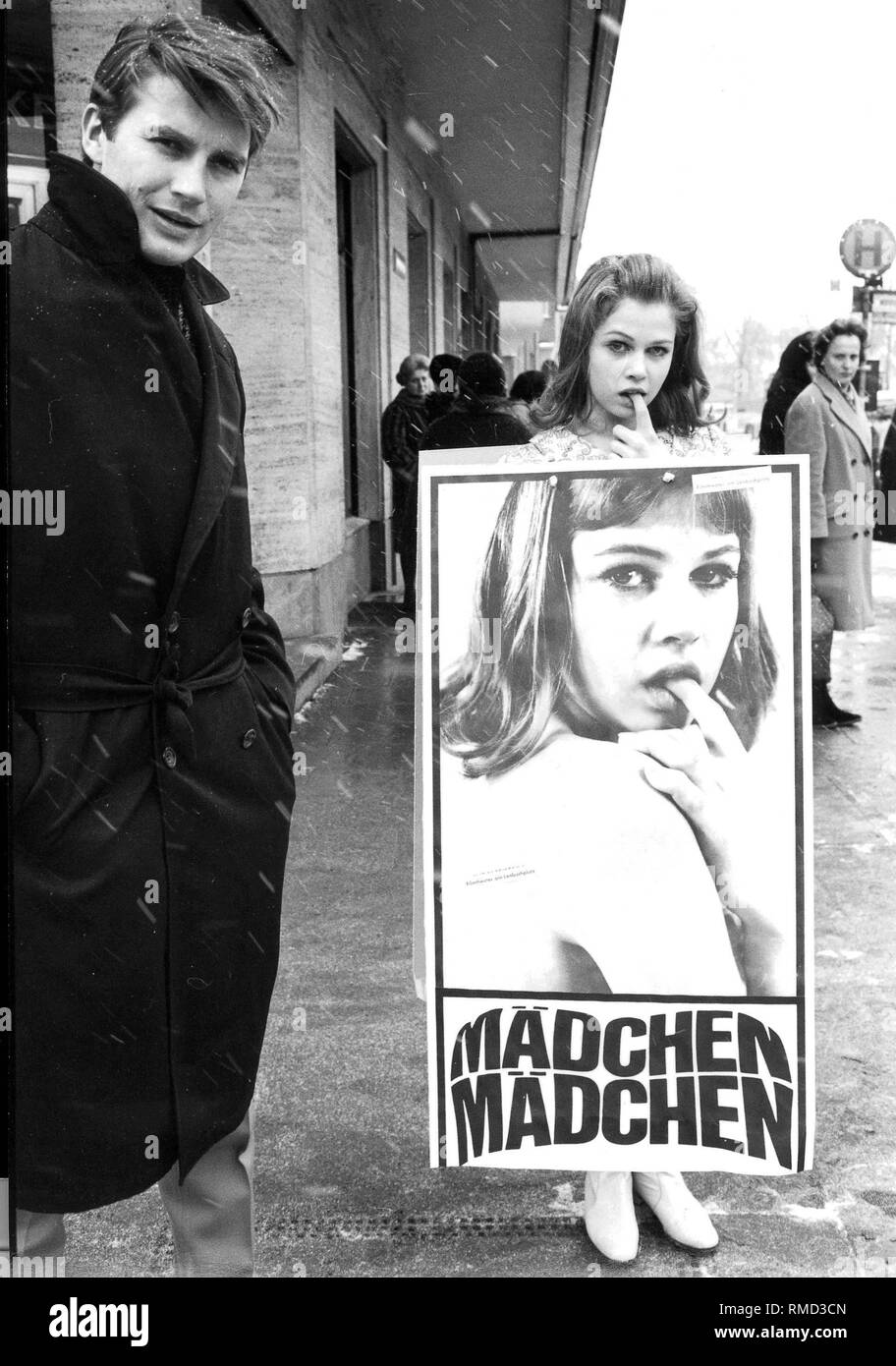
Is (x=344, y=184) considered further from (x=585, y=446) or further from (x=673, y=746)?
(x=673, y=746)

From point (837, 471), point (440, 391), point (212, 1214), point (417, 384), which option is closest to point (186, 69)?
point (212, 1214)

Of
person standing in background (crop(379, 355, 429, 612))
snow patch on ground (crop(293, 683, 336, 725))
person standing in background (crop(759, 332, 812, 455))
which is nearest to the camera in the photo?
Answer: person standing in background (crop(759, 332, 812, 455))

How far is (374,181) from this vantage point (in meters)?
11.7

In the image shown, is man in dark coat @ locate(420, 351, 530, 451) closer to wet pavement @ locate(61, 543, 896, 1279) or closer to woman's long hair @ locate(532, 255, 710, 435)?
wet pavement @ locate(61, 543, 896, 1279)

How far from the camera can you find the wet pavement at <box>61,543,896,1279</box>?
2.61 metres

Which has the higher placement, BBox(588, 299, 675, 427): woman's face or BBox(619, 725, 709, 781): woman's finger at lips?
BBox(588, 299, 675, 427): woman's face

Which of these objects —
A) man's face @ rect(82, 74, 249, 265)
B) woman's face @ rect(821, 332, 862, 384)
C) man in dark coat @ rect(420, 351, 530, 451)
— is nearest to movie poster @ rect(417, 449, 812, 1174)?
man's face @ rect(82, 74, 249, 265)

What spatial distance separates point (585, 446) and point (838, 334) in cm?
461

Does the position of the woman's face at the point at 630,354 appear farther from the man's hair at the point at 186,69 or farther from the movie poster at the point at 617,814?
the man's hair at the point at 186,69

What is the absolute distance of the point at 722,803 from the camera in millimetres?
2254

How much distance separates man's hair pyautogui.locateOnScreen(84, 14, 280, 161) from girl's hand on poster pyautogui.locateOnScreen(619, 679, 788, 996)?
3.57ft

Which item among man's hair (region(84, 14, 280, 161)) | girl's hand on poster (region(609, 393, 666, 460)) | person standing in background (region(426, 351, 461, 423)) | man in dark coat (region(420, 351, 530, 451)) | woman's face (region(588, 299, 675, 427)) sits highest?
person standing in background (region(426, 351, 461, 423))
